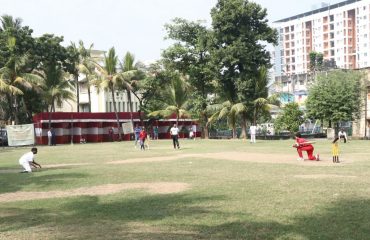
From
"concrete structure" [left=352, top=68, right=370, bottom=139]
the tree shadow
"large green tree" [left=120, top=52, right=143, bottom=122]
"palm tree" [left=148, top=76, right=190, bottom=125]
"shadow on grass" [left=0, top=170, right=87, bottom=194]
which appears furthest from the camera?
"palm tree" [left=148, top=76, right=190, bottom=125]

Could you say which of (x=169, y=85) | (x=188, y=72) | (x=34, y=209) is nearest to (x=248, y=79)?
(x=188, y=72)

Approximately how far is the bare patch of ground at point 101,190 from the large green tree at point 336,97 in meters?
29.8

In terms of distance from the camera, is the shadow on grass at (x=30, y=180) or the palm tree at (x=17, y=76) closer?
the shadow on grass at (x=30, y=180)

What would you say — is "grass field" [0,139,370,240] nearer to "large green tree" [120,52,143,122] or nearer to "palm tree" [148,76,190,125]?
"large green tree" [120,52,143,122]

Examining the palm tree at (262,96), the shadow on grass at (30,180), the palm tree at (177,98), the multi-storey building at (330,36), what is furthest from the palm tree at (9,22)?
the multi-storey building at (330,36)

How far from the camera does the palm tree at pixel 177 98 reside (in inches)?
1928

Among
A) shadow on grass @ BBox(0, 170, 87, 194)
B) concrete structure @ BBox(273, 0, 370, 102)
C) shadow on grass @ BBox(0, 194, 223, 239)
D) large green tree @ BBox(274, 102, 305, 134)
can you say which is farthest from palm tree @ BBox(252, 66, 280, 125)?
concrete structure @ BBox(273, 0, 370, 102)

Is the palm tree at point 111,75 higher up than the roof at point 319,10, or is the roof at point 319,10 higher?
the roof at point 319,10

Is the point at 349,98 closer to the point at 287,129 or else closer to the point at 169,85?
the point at 287,129

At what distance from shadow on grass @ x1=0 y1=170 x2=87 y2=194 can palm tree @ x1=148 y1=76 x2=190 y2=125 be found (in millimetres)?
31483

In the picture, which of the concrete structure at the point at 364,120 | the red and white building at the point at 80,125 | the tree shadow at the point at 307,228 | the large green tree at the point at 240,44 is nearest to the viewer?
the tree shadow at the point at 307,228

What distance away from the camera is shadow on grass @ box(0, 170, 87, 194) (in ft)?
46.4

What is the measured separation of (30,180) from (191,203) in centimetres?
718

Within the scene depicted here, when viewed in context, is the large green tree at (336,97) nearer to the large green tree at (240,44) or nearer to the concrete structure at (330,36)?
the large green tree at (240,44)
